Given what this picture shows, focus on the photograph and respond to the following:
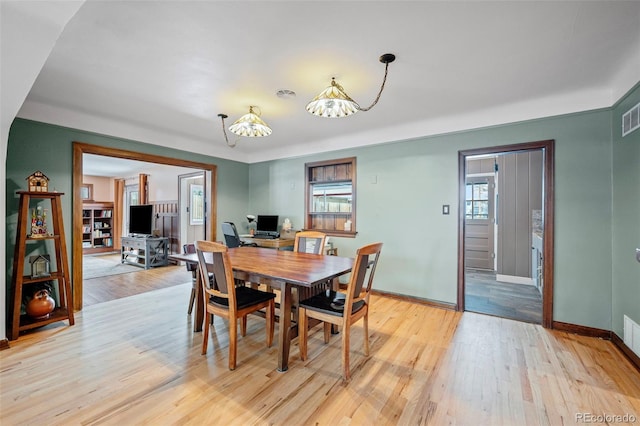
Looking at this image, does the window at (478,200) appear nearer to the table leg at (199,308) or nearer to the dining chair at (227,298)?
the dining chair at (227,298)

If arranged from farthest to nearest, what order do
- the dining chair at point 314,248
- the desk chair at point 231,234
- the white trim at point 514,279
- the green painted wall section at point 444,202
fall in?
the white trim at point 514,279, the desk chair at point 231,234, the green painted wall section at point 444,202, the dining chair at point 314,248

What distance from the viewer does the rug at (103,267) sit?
Answer: 534 cm

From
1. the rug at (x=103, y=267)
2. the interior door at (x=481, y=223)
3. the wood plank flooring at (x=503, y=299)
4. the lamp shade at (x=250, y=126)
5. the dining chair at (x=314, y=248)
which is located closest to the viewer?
the dining chair at (x=314, y=248)

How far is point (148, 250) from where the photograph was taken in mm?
5902

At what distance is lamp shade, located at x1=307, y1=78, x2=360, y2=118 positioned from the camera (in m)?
2.13

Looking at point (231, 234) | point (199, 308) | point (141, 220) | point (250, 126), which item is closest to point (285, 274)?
point (199, 308)

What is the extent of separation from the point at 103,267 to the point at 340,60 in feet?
21.9

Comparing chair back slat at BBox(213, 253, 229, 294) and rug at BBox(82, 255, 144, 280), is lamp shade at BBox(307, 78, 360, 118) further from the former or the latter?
rug at BBox(82, 255, 144, 280)

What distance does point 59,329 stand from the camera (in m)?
2.77

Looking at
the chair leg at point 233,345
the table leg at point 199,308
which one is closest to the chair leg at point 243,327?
the table leg at point 199,308

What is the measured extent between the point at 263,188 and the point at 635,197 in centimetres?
484

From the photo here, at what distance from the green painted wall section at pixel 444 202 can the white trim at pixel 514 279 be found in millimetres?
2121

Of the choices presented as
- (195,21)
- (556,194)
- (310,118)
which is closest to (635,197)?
(556,194)

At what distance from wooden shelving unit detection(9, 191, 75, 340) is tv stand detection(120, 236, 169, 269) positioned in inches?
114
